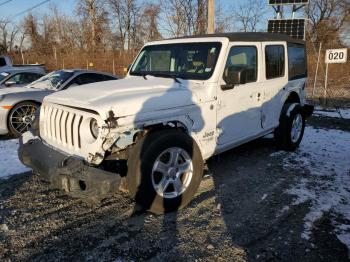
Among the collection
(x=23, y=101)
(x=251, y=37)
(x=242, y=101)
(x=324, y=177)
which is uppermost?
(x=251, y=37)

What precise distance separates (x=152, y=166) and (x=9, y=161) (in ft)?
11.1

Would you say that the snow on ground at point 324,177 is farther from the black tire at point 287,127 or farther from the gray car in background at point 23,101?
the gray car in background at point 23,101

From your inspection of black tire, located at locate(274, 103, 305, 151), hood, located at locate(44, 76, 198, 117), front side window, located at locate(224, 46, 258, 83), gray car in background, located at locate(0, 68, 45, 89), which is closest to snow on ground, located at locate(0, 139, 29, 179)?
hood, located at locate(44, 76, 198, 117)

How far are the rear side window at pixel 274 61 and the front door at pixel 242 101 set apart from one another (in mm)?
280

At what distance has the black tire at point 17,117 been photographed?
7215 mm

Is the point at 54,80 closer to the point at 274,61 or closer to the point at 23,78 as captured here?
the point at 23,78

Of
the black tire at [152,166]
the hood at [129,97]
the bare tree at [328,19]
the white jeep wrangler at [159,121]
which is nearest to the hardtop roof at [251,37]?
the white jeep wrangler at [159,121]

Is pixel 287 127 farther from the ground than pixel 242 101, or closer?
closer

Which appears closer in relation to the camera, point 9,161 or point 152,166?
point 152,166

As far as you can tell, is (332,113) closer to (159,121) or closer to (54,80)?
(54,80)

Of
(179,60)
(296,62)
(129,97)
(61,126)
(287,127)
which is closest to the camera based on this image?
(129,97)

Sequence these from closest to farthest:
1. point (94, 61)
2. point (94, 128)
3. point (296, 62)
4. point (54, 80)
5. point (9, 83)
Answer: point (94, 128), point (296, 62), point (54, 80), point (9, 83), point (94, 61)

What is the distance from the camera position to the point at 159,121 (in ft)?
11.8

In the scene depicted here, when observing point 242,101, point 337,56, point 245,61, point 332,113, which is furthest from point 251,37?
point 337,56
